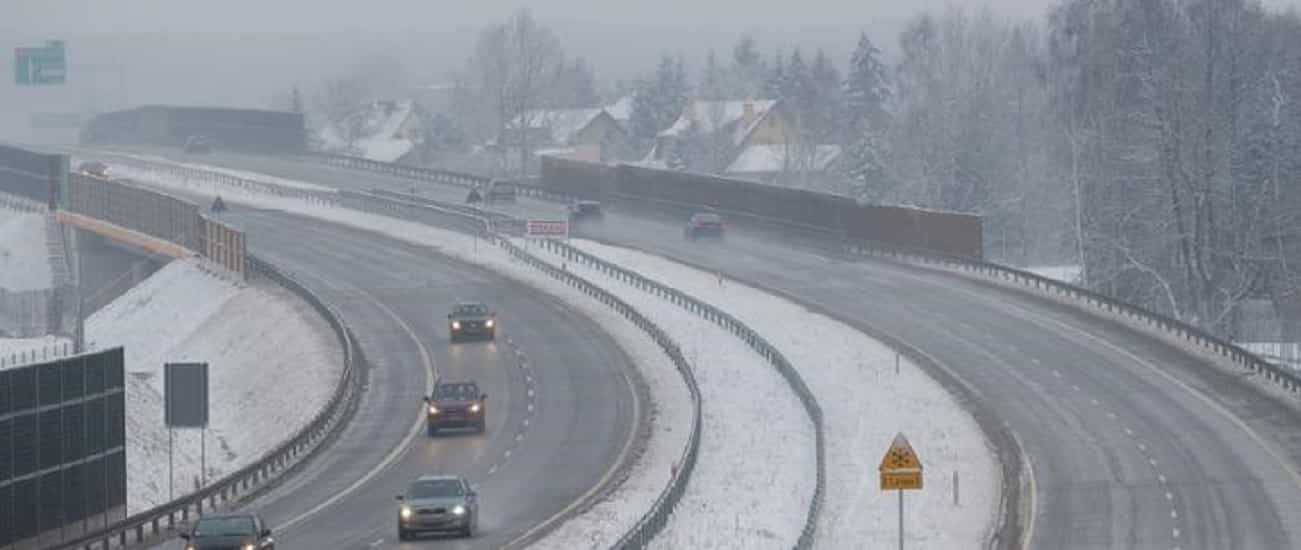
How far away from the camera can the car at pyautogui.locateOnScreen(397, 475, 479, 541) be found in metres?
43.3

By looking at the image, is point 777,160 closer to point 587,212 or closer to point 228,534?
point 587,212

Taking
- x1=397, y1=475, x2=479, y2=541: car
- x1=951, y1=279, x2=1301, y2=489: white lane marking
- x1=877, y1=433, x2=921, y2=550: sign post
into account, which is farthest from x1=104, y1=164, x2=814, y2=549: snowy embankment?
x1=951, y1=279, x2=1301, y2=489: white lane marking

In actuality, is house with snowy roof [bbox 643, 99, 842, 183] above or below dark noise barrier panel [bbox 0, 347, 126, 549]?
above

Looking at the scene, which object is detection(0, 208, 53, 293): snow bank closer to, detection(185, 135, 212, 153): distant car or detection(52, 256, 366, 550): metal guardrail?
detection(185, 135, 212, 153): distant car

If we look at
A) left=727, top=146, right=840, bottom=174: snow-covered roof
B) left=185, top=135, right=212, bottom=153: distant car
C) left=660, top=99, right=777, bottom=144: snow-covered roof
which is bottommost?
left=727, top=146, right=840, bottom=174: snow-covered roof

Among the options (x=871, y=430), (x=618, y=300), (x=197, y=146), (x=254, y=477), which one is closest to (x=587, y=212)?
(x=618, y=300)

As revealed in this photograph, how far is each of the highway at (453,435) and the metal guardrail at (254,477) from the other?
43cm

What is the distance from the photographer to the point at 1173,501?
49.4 m

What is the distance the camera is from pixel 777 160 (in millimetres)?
174375

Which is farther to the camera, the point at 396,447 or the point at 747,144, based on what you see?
the point at 747,144

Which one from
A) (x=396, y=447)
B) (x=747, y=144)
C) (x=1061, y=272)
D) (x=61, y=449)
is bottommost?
(x=396, y=447)

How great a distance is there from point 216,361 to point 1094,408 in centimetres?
3419

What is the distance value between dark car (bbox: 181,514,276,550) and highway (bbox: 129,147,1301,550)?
45.3 feet

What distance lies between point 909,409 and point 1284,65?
4754 centimetres
